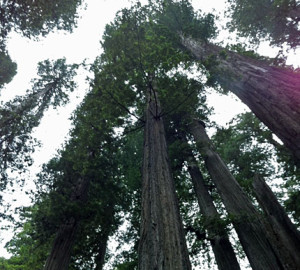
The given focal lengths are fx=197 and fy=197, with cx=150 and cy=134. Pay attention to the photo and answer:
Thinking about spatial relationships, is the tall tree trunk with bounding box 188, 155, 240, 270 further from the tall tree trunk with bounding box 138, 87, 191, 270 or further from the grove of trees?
the tall tree trunk with bounding box 138, 87, 191, 270

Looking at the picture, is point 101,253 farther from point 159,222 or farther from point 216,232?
point 159,222

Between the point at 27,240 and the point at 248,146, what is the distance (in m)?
13.4

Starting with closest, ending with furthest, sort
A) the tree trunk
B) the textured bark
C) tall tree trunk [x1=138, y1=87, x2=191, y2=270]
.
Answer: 1. tall tree trunk [x1=138, y1=87, x2=191, y2=270]
2. the tree trunk
3. the textured bark

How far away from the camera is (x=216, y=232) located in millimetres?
4832

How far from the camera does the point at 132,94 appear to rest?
5484 millimetres

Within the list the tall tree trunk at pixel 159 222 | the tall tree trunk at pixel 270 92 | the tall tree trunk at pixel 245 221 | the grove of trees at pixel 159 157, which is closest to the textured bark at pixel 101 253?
the grove of trees at pixel 159 157

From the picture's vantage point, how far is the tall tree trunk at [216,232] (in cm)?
479

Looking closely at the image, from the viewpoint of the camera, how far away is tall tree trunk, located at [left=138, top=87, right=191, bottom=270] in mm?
2172

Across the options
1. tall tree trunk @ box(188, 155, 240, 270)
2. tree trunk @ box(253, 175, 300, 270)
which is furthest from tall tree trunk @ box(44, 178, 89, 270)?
tree trunk @ box(253, 175, 300, 270)

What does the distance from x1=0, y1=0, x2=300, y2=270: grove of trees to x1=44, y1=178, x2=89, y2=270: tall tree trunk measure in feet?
0.09

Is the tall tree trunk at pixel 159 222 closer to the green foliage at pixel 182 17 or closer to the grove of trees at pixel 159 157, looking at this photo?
the grove of trees at pixel 159 157

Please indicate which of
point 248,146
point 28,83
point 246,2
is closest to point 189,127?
point 248,146

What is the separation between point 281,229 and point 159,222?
2047 millimetres

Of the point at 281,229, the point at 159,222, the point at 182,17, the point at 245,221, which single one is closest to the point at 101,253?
the point at 245,221
